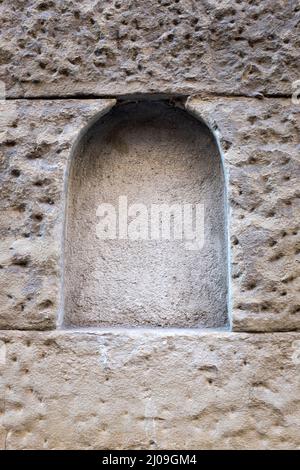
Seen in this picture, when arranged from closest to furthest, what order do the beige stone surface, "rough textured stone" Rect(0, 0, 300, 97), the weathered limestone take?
the beige stone surface, the weathered limestone, "rough textured stone" Rect(0, 0, 300, 97)

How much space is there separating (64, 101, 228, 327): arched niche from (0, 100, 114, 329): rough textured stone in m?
0.11

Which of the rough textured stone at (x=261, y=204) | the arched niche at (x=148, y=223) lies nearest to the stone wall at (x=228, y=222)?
the rough textured stone at (x=261, y=204)

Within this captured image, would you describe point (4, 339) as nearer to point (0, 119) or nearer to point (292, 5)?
point (0, 119)

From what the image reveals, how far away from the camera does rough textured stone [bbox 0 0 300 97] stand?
2.00 metres

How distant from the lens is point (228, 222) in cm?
190

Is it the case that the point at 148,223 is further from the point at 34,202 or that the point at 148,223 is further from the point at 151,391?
the point at 151,391

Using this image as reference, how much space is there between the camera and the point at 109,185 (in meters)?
2.12

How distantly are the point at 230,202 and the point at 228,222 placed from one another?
81mm

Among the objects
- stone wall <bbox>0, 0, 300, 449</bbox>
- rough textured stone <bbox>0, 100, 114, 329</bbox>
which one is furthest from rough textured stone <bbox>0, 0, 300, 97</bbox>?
rough textured stone <bbox>0, 100, 114, 329</bbox>

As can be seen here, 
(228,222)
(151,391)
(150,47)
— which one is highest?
(150,47)

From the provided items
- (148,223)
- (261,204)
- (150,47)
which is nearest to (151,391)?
(148,223)

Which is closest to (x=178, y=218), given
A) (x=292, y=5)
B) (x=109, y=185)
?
(x=109, y=185)

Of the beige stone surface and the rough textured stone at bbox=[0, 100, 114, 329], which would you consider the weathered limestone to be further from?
the beige stone surface

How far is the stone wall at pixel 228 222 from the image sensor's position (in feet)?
5.70
